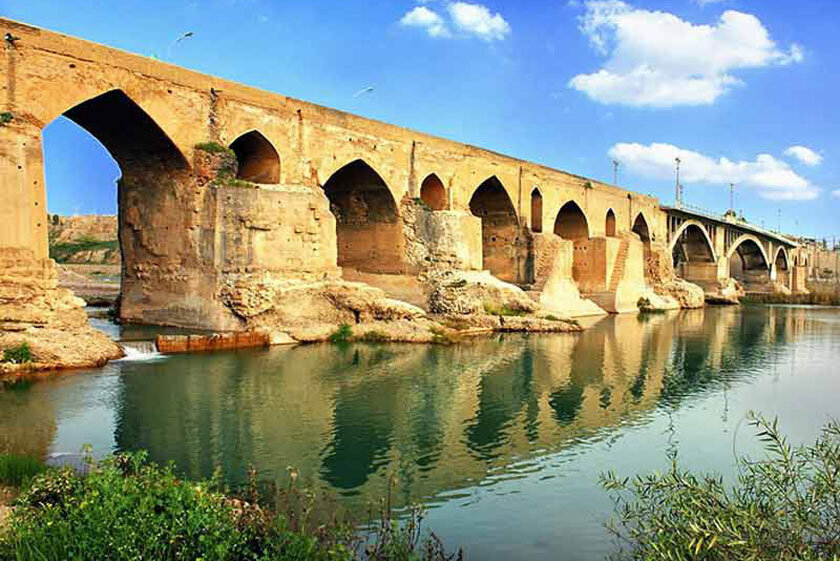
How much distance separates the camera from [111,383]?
12234 millimetres

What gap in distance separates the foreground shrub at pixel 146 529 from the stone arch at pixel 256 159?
15437 millimetres

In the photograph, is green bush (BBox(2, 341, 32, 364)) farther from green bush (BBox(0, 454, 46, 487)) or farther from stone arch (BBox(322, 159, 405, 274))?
stone arch (BBox(322, 159, 405, 274))

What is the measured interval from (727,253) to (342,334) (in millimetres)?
44824

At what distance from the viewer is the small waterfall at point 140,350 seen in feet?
48.8

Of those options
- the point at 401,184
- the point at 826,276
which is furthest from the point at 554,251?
the point at 826,276

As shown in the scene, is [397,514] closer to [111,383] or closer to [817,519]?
[817,519]

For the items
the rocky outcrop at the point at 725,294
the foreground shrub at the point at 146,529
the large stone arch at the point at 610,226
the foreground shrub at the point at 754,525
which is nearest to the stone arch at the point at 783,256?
the rocky outcrop at the point at 725,294

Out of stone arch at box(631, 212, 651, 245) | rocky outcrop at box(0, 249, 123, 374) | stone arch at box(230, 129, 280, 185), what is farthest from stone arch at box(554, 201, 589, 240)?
rocky outcrop at box(0, 249, 123, 374)

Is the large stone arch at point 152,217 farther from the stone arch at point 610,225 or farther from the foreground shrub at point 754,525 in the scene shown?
the stone arch at point 610,225

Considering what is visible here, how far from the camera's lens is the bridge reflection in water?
8.34 metres

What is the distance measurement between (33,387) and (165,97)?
322 inches

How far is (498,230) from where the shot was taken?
31.0 metres

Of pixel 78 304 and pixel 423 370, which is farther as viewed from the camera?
pixel 423 370

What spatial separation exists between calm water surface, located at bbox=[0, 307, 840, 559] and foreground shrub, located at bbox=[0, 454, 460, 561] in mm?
1884
